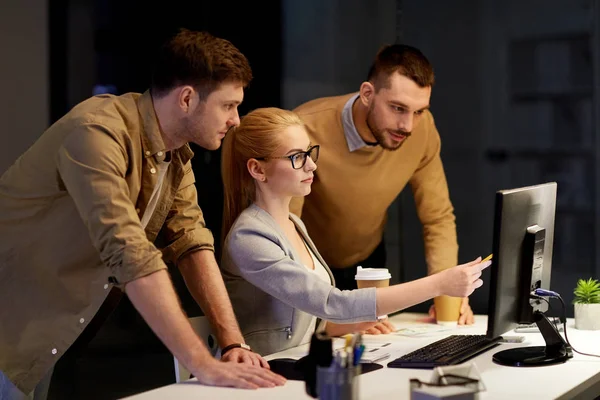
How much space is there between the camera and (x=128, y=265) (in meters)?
2.13

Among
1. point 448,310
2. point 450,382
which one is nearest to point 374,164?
point 448,310

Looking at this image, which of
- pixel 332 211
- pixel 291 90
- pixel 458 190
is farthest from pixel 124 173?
pixel 458 190

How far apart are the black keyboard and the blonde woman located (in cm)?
15

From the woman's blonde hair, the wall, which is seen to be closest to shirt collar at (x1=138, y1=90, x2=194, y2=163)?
the woman's blonde hair

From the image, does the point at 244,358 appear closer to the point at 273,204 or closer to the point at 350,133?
the point at 273,204

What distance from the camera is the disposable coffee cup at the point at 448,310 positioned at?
10.3ft

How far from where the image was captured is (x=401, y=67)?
334 centimetres

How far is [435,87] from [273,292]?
2.65 metres

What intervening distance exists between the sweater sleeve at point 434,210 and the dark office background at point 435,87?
1121mm

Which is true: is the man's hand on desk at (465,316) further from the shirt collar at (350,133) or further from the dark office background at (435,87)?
the dark office background at (435,87)

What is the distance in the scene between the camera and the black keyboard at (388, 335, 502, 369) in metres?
2.40

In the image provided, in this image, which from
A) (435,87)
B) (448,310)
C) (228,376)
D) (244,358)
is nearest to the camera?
(228,376)

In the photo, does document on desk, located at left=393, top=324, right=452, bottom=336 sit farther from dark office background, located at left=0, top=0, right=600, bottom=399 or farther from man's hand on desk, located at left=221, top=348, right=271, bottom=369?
dark office background, located at left=0, top=0, right=600, bottom=399

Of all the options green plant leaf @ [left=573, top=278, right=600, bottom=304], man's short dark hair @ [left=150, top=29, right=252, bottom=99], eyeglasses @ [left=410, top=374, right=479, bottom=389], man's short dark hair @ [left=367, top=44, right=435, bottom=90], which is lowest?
eyeglasses @ [left=410, top=374, right=479, bottom=389]
